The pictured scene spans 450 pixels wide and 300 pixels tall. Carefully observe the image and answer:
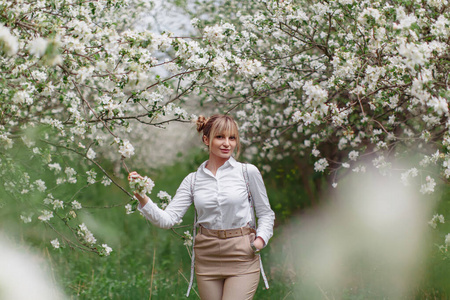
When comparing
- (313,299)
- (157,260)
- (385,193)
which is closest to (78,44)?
(313,299)

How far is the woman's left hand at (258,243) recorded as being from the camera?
3047 mm

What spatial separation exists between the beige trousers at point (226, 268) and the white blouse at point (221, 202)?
95mm

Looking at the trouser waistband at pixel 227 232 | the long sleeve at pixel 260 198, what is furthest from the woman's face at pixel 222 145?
the trouser waistband at pixel 227 232

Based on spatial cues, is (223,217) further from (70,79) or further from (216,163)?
(70,79)

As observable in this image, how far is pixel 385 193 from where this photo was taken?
208 inches

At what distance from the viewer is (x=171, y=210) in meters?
3.18

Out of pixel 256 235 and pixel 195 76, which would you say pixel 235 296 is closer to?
pixel 256 235

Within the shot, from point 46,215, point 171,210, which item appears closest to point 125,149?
point 171,210

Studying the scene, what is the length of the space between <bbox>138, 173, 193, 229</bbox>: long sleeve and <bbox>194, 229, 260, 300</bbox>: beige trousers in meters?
0.21

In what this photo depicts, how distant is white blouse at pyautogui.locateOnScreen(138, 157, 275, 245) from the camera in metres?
3.06

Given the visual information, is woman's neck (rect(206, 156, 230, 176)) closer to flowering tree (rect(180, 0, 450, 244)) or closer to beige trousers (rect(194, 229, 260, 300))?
beige trousers (rect(194, 229, 260, 300))

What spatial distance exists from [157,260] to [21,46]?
3.88 meters

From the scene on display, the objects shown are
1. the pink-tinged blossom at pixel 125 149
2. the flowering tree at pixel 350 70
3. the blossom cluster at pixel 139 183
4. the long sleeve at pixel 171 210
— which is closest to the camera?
the blossom cluster at pixel 139 183

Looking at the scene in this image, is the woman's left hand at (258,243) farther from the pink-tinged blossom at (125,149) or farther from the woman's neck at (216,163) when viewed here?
the pink-tinged blossom at (125,149)
